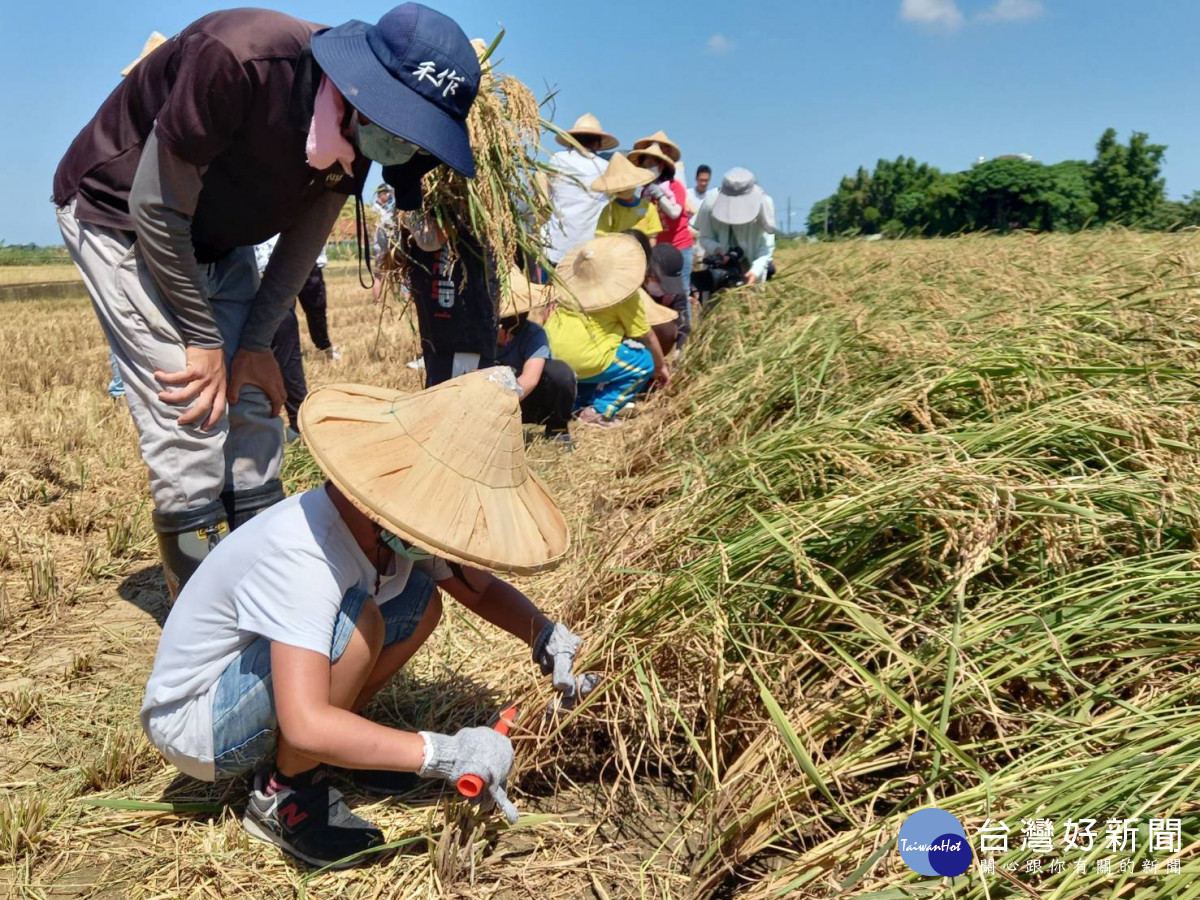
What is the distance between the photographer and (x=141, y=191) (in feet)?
6.27

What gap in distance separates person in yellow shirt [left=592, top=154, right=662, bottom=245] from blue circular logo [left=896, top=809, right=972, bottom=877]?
5.09 meters

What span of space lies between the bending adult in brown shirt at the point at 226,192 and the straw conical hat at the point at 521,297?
1.46 m

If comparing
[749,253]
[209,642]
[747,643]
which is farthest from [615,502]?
[749,253]

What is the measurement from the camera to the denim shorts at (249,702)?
160 cm

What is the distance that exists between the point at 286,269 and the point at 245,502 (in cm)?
63

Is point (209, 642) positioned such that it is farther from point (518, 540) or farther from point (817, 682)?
point (817, 682)

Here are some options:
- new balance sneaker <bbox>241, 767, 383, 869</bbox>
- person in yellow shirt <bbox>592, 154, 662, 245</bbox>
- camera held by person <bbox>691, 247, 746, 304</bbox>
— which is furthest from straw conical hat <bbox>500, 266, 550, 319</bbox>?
camera held by person <bbox>691, 247, 746, 304</bbox>

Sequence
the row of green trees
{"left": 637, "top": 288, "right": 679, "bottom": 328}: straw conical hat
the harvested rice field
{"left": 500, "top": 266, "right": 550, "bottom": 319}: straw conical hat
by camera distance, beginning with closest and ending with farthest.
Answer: the harvested rice field
{"left": 500, "top": 266, "right": 550, "bottom": 319}: straw conical hat
{"left": 637, "top": 288, "right": 679, "bottom": 328}: straw conical hat
the row of green trees

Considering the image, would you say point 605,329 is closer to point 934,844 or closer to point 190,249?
point 190,249

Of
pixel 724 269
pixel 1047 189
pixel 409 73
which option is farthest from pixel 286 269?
pixel 1047 189

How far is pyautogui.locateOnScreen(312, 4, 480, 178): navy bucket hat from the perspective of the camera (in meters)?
1.73

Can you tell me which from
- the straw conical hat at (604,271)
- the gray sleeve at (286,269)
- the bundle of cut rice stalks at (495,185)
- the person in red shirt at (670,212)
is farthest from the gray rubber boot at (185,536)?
the person in red shirt at (670,212)

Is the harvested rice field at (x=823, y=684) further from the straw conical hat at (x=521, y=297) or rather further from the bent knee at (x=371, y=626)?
the straw conical hat at (x=521, y=297)

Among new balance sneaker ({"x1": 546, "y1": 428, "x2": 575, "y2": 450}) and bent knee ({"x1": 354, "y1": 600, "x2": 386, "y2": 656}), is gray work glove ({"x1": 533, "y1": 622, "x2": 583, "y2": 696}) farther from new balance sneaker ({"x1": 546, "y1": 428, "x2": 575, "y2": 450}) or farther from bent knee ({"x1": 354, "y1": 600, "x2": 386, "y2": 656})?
new balance sneaker ({"x1": 546, "y1": 428, "x2": 575, "y2": 450})
